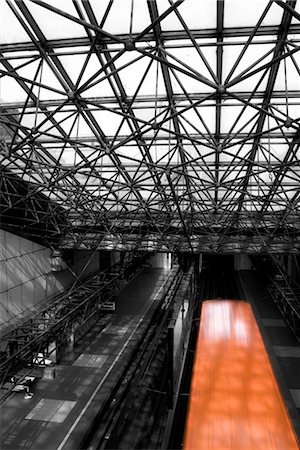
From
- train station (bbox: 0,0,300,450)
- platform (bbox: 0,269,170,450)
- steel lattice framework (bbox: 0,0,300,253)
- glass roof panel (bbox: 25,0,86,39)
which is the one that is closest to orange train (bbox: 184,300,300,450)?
train station (bbox: 0,0,300,450)

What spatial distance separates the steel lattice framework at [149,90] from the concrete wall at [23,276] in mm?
946

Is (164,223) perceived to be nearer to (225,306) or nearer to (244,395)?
(225,306)

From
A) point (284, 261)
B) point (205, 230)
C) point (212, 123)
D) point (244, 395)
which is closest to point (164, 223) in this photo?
point (205, 230)

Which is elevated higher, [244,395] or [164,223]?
[164,223]

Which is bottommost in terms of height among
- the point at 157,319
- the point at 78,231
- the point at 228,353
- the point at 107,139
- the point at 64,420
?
the point at 64,420

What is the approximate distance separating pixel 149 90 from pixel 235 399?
8.87 metres

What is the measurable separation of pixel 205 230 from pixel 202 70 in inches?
634

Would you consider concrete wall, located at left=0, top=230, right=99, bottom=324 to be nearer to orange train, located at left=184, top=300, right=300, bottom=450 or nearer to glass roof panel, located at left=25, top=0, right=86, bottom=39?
orange train, located at left=184, top=300, right=300, bottom=450

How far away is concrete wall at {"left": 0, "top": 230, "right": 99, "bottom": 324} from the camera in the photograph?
19.1 meters

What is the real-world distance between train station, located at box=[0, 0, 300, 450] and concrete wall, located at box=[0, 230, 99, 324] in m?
0.11

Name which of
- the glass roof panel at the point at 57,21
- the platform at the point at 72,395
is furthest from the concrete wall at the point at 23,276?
the glass roof panel at the point at 57,21

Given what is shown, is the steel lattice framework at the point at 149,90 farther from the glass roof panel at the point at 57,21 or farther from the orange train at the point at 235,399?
the orange train at the point at 235,399

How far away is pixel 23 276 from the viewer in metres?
21.0

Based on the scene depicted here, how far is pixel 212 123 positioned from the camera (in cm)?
1348
